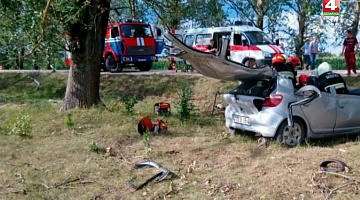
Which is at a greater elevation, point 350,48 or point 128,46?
point 128,46

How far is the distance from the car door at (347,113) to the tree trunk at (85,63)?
5.28m

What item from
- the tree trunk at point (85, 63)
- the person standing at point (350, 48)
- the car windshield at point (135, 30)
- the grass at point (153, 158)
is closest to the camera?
the grass at point (153, 158)

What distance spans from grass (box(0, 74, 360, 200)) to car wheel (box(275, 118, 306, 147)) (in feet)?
0.65

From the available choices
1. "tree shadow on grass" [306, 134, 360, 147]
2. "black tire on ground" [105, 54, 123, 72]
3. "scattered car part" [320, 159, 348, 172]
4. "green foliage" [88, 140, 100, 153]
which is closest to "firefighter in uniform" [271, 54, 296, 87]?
"tree shadow on grass" [306, 134, 360, 147]

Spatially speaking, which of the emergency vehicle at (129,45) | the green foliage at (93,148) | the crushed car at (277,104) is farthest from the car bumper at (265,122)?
the emergency vehicle at (129,45)

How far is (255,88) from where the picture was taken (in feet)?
25.1

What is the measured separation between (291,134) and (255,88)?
0.95 m

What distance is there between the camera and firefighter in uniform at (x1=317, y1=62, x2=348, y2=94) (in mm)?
7523

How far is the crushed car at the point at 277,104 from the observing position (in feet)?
23.5

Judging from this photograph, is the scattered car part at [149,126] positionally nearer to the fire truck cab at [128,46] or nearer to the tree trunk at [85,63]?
the tree trunk at [85,63]

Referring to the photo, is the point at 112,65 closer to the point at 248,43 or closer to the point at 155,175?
the point at 248,43

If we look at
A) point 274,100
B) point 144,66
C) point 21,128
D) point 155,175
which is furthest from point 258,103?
point 144,66

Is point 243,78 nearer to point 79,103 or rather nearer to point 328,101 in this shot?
point 328,101

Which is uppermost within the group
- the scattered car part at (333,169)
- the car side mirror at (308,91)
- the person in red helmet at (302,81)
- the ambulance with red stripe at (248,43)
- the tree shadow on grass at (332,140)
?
the ambulance with red stripe at (248,43)
